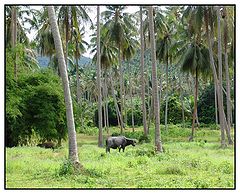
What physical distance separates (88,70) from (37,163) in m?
56.7

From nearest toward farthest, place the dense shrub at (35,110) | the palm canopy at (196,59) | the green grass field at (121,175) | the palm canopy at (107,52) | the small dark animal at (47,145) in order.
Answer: the green grass field at (121,175)
the dense shrub at (35,110)
the small dark animal at (47,145)
the palm canopy at (196,59)
the palm canopy at (107,52)

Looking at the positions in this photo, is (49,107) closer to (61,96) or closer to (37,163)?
(61,96)

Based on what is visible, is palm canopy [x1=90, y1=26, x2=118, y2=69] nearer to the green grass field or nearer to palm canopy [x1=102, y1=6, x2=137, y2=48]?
palm canopy [x1=102, y1=6, x2=137, y2=48]

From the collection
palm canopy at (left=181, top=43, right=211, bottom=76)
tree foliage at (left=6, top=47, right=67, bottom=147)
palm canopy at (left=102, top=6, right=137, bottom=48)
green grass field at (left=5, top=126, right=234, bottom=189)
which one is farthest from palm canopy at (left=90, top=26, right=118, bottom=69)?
green grass field at (left=5, top=126, right=234, bottom=189)

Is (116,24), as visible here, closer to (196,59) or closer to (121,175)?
(196,59)

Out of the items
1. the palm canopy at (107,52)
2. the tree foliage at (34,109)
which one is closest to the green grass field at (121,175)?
the tree foliage at (34,109)

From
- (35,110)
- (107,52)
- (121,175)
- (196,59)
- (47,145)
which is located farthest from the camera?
(107,52)

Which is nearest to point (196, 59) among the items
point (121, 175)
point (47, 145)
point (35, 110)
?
point (47, 145)

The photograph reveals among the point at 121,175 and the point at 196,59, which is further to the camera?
the point at 196,59

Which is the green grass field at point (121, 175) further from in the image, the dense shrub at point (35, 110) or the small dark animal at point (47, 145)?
the small dark animal at point (47, 145)

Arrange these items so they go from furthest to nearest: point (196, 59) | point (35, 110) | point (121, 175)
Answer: point (196, 59)
point (35, 110)
point (121, 175)

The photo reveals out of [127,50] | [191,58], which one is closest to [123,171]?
[191,58]

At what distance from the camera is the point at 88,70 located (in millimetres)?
68812

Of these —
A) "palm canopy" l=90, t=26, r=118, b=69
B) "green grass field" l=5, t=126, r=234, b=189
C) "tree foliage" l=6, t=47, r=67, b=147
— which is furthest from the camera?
"palm canopy" l=90, t=26, r=118, b=69
